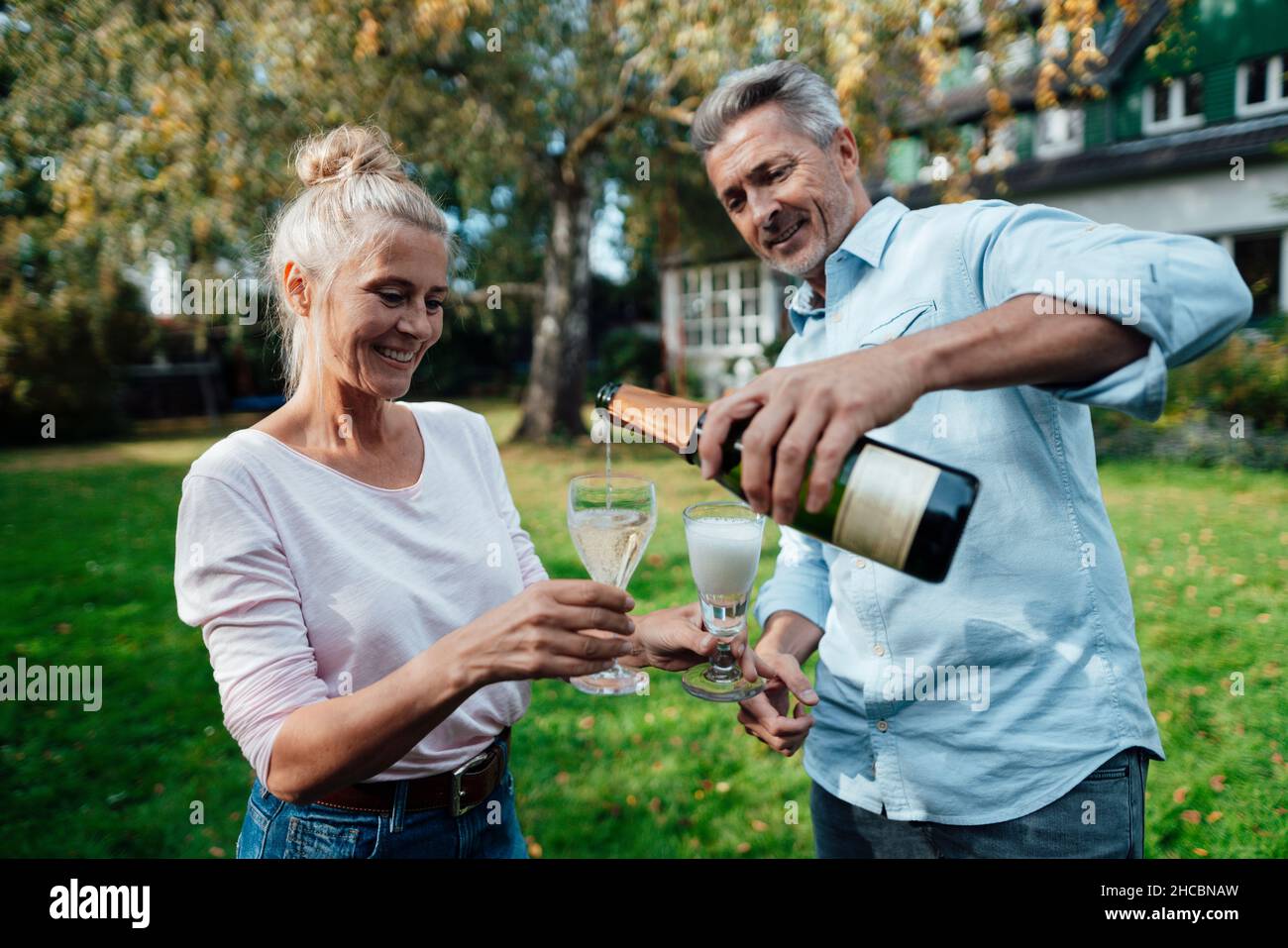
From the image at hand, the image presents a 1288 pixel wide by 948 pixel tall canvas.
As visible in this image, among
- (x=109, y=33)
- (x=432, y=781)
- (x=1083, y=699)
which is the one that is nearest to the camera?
(x=1083, y=699)

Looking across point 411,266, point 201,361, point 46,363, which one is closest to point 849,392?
point 411,266

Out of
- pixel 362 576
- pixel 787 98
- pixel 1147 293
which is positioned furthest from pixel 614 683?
pixel 787 98

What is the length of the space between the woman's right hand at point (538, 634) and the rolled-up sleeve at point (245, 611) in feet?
1.42

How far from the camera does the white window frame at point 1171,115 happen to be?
16656 mm

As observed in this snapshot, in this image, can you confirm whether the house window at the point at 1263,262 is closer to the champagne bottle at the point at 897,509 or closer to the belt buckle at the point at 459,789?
the champagne bottle at the point at 897,509

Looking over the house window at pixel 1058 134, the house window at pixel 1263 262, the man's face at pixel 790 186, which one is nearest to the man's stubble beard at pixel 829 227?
the man's face at pixel 790 186

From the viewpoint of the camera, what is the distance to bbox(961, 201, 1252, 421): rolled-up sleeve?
1.24 metres

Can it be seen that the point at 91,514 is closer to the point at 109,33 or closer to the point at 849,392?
the point at 109,33

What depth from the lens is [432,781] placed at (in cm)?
190

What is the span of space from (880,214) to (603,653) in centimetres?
136

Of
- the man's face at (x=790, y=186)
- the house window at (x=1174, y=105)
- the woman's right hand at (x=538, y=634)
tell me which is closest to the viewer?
the woman's right hand at (x=538, y=634)

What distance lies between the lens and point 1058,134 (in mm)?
18484

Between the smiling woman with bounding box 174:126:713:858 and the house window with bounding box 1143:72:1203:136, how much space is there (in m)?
19.9

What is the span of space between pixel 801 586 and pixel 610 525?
2.40 ft
